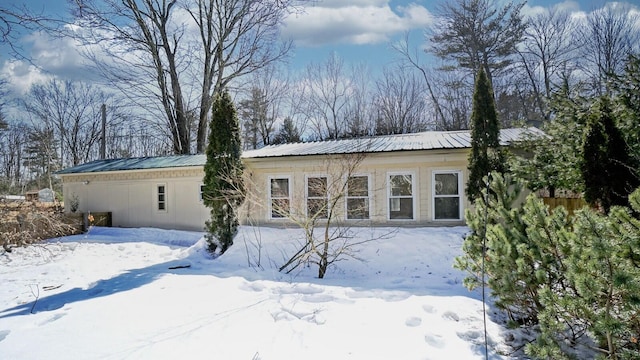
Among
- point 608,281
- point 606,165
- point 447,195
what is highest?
point 606,165

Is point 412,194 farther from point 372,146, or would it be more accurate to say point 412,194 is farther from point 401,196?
point 372,146

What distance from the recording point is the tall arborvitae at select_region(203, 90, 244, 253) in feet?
34.8

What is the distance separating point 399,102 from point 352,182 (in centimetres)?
1448

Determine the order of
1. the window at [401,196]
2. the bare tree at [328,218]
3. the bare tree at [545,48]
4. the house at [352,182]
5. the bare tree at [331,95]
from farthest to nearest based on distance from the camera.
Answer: the bare tree at [331,95] → the bare tree at [545,48] → the window at [401,196] → the house at [352,182] → the bare tree at [328,218]

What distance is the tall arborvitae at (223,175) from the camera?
417 inches

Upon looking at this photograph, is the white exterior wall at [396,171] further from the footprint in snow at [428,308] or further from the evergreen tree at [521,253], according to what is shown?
the evergreen tree at [521,253]

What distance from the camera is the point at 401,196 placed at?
11492 millimetres

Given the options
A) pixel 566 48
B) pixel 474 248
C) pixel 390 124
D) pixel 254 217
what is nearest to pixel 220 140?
pixel 254 217

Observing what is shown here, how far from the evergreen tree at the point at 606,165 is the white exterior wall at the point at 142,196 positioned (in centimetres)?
1234

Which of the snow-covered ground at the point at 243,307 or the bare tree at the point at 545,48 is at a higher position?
the bare tree at the point at 545,48

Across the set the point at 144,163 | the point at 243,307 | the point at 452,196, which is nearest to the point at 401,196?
the point at 452,196

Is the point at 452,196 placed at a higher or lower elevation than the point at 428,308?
higher

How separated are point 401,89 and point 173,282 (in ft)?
66.7

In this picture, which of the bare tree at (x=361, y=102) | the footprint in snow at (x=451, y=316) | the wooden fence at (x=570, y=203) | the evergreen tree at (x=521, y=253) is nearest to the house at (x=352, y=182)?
the wooden fence at (x=570, y=203)
